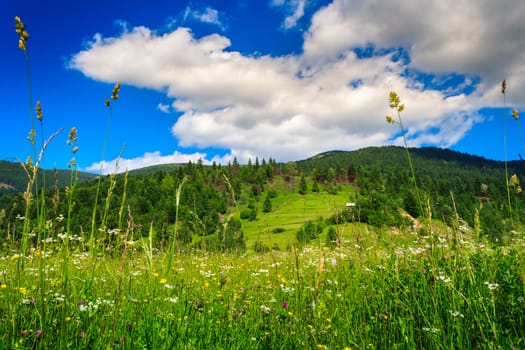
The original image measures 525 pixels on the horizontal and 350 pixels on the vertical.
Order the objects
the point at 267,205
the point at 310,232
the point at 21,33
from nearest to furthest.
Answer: the point at 21,33, the point at 310,232, the point at 267,205

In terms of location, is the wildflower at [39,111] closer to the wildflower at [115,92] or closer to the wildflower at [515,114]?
the wildflower at [115,92]

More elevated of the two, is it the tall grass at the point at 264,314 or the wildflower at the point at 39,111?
the wildflower at the point at 39,111

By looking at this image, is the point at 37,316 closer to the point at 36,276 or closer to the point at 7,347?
the point at 7,347

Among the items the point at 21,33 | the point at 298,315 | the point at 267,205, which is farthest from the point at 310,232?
the point at 267,205

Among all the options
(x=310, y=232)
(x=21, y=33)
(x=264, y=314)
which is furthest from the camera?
(x=310, y=232)

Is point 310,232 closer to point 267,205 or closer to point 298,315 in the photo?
point 298,315

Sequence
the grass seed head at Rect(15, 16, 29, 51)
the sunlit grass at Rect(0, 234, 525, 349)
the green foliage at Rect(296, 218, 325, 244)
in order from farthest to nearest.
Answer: the green foliage at Rect(296, 218, 325, 244)
the sunlit grass at Rect(0, 234, 525, 349)
the grass seed head at Rect(15, 16, 29, 51)

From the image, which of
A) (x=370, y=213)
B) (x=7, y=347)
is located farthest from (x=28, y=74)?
(x=370, y=213)

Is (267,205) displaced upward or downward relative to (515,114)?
downward

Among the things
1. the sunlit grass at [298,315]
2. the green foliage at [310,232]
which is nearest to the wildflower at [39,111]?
the sunlit grass at [298,315]

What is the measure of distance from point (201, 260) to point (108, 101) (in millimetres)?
5342

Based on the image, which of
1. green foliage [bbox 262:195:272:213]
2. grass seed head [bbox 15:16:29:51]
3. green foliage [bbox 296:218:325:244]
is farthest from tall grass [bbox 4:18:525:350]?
green foliage [bbox 262:195:272:213]

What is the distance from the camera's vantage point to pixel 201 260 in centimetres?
689

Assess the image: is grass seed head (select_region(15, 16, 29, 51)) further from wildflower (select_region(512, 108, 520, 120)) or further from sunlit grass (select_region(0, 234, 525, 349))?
wildflower (select_region(512, 108, 520, 120))
